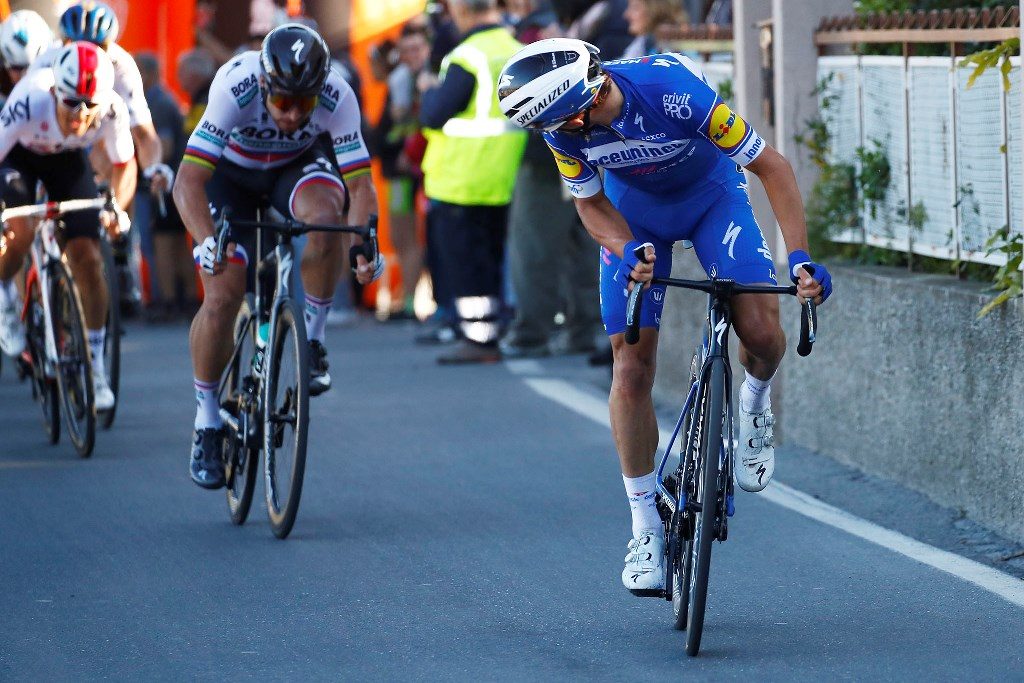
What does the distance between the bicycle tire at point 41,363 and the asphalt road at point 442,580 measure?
0.14 metres

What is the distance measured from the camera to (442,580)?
691cm

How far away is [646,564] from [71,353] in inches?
195

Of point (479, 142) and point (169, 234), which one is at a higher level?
point (479, 142)

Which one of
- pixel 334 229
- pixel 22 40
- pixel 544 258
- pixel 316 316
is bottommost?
pixel 544 258

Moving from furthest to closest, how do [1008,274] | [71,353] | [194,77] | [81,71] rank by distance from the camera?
[194,77], [71,353], [81,71], [1008,274]

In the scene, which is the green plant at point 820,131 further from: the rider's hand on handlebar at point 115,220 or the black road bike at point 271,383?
the rider's hand on handlebar at point 115,220

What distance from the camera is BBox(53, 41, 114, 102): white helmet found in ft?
30.9

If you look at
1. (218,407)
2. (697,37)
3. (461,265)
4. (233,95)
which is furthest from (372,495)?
(461,265)

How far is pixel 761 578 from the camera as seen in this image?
6734mm

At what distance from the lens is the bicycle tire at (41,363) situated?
34.1 feet

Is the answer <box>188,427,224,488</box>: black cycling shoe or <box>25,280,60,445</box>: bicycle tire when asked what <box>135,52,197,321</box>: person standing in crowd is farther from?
<box>188,427,224,488</box>: black cycling shoe

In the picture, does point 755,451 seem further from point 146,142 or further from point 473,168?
point 473,168

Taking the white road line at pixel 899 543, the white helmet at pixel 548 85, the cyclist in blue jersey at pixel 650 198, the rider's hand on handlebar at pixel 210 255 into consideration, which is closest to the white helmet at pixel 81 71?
the rider's hand on handlebar at pixel 210 255

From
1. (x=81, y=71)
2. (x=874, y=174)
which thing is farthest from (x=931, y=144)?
(x=81, y=71)
